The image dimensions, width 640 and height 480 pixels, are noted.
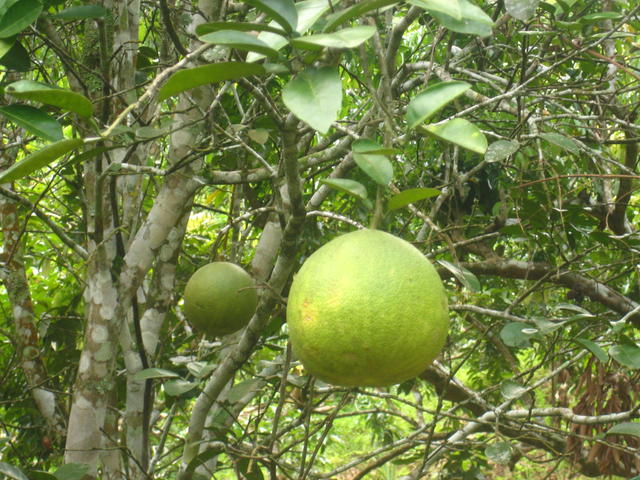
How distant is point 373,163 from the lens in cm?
92

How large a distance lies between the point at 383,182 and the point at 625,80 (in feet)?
9.16

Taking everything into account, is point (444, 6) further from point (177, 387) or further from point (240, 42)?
point (177, 387)

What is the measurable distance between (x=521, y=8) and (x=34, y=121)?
4.00ft

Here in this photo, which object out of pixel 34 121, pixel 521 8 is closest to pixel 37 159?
pixel 34 121

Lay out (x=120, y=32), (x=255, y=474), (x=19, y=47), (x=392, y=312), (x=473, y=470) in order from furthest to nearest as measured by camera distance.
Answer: (x=473, y=470), (x=120, y=32), (x=255, y=474), (x=19, y=47), (x=392, y=312)

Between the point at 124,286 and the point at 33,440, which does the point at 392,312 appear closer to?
the point at 124,286

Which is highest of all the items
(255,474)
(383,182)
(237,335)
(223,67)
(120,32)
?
(120,32)

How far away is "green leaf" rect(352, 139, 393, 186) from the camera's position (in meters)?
0.91

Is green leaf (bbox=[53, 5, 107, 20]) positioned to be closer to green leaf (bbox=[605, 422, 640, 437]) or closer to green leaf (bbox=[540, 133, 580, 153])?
green leaf (bbox=[540, 133, 580, 153])

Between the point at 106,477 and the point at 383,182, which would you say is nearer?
the point at 383,182

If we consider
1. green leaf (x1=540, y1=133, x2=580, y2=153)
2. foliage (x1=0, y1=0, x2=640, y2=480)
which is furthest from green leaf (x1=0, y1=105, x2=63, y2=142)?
green leaf (x1=540, y1=133, x2=580, y2=153)

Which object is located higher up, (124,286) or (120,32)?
(120,32)

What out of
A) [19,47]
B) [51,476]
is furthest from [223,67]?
[51,476]

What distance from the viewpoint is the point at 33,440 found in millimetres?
2748
